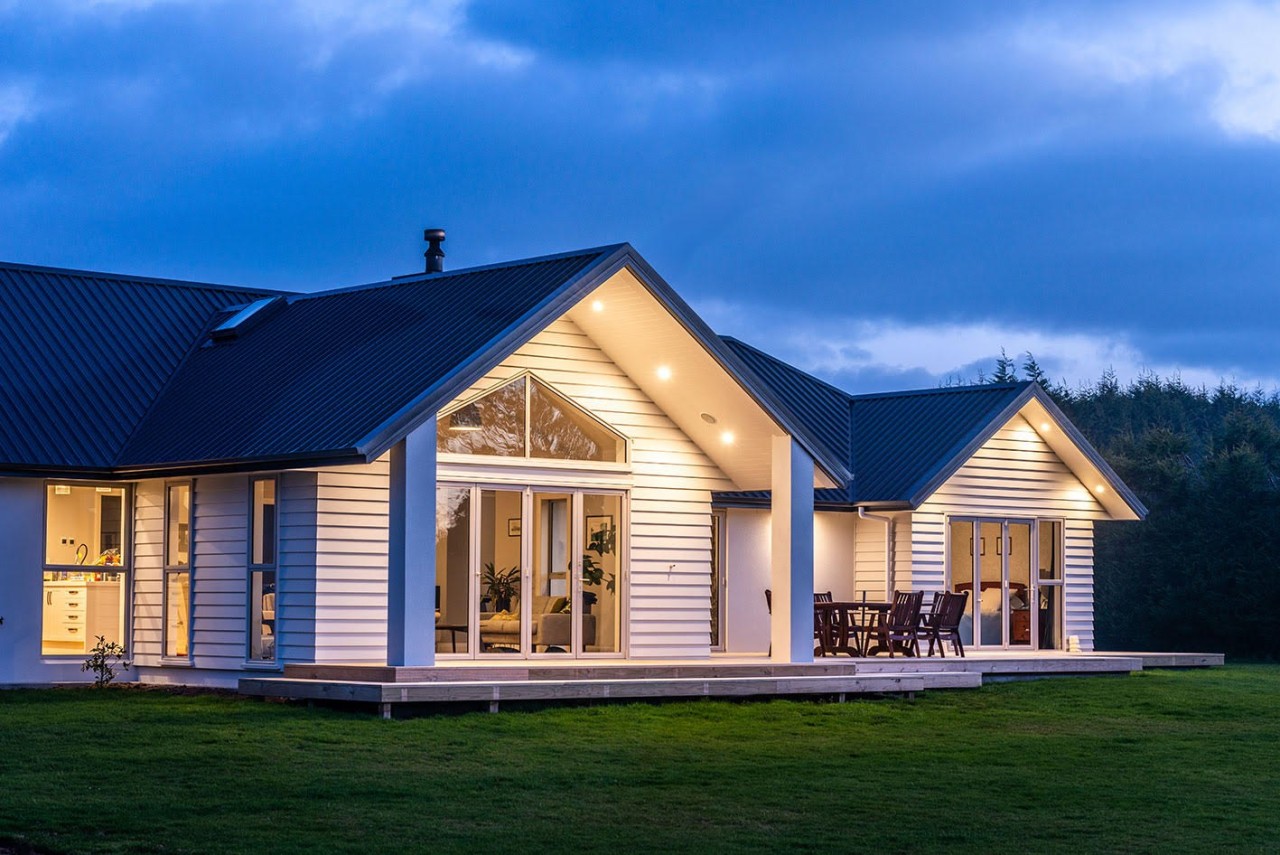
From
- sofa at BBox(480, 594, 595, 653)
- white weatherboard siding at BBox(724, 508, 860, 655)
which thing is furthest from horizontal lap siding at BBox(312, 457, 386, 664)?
white weatherboard siding at BBox(724, 508, 860, 655)

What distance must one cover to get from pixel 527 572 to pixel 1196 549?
17922 mm

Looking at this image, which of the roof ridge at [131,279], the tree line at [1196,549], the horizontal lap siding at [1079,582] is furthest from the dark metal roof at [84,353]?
the tree line at [1196,549]

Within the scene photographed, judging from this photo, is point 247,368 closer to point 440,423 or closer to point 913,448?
point 440,423

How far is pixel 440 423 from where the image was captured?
62.1 ft

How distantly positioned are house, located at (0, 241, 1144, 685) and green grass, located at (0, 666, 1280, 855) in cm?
147

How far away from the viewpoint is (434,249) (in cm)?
2484

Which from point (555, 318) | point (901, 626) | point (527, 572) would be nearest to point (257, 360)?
point (527, 572)

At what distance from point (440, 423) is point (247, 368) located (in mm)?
3022

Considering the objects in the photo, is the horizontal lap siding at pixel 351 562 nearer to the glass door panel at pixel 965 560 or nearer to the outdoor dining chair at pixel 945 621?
the outdoor dining chair at pixel 945 621

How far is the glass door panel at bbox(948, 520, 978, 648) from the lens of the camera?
25.9 m

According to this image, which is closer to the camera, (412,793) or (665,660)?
(412,793)

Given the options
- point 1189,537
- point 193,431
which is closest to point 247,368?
point 193,431

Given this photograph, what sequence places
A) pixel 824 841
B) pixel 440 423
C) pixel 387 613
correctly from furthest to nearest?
pixel 440 423 → pixel 387 613 → pixel 824 841

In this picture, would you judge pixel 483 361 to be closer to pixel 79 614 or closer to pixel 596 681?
pixel 596 681
